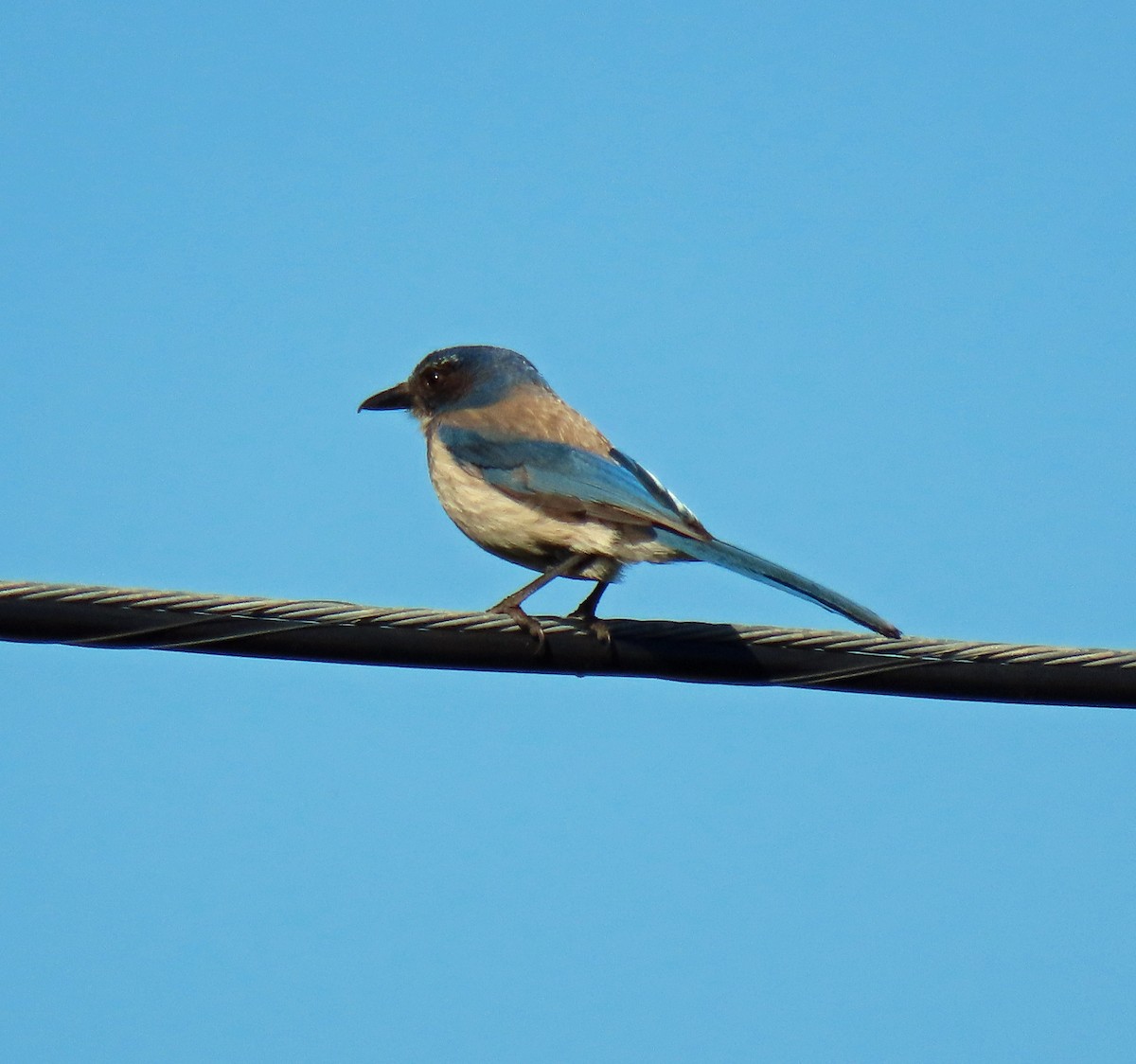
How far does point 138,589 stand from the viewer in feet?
15.5

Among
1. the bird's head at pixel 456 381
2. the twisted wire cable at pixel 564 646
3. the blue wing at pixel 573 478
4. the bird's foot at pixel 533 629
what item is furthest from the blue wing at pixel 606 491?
the bird's foot at pixel 533 629

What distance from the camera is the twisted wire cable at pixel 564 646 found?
4.70 metres

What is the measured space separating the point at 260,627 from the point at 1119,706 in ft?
9.09

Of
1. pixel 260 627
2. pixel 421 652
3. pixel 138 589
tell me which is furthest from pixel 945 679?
pixel 138 589

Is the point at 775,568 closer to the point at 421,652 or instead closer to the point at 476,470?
the point at 421,652

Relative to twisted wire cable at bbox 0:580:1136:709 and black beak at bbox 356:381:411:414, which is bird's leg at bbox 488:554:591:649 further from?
black beak at bbox 356:381:411:414

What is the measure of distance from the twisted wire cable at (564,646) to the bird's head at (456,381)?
11.8 feet

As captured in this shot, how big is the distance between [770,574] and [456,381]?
12.1ft

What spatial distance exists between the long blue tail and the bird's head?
2.45 m

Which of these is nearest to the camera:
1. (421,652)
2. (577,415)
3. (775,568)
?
(421,652)

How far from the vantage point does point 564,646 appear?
5234 mm

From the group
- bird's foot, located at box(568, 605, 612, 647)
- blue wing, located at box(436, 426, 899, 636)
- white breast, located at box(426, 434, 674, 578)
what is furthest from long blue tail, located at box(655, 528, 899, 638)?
bird's foot, located at box(568, 605, 612, 647)

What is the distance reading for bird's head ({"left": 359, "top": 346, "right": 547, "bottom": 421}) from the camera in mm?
8787

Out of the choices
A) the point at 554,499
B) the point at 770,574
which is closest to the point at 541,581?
the point at 554,499
